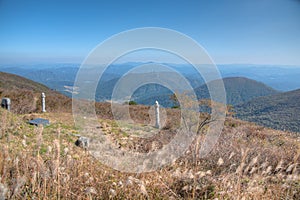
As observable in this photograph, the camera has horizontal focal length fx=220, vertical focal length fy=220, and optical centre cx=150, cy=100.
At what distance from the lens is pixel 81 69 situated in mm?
4031

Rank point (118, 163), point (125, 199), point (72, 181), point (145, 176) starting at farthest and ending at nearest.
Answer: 1. point (118, 163)
2. point (145, 176)
3. point (72, 181)
4. point (125, 199)

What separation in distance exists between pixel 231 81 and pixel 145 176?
141011 millimetres

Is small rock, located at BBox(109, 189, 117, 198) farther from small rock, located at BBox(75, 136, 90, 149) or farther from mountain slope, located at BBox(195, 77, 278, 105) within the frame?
mountain slope, located at BBox(195, 77, 278, 105)

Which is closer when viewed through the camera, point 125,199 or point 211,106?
point 125,199

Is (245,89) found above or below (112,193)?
below

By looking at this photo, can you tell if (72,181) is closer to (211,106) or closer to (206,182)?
(206,182)

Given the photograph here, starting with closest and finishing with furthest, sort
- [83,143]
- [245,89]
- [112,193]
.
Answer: [112,193]
[83,143]
[245,89]

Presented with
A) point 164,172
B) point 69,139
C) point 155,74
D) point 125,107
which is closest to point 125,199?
point 164,172

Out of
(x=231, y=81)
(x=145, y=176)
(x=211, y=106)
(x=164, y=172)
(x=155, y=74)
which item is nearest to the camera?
(x=145, y=176)

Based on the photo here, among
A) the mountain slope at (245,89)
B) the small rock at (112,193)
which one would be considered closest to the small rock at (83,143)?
the small rock at (112,193)

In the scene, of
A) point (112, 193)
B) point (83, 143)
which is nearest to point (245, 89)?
point (83, 143)

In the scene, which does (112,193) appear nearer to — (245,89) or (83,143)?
(83,143)

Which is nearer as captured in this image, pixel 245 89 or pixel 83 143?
pixel 83 143

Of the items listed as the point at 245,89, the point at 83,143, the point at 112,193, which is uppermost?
→ the point at 112,193
